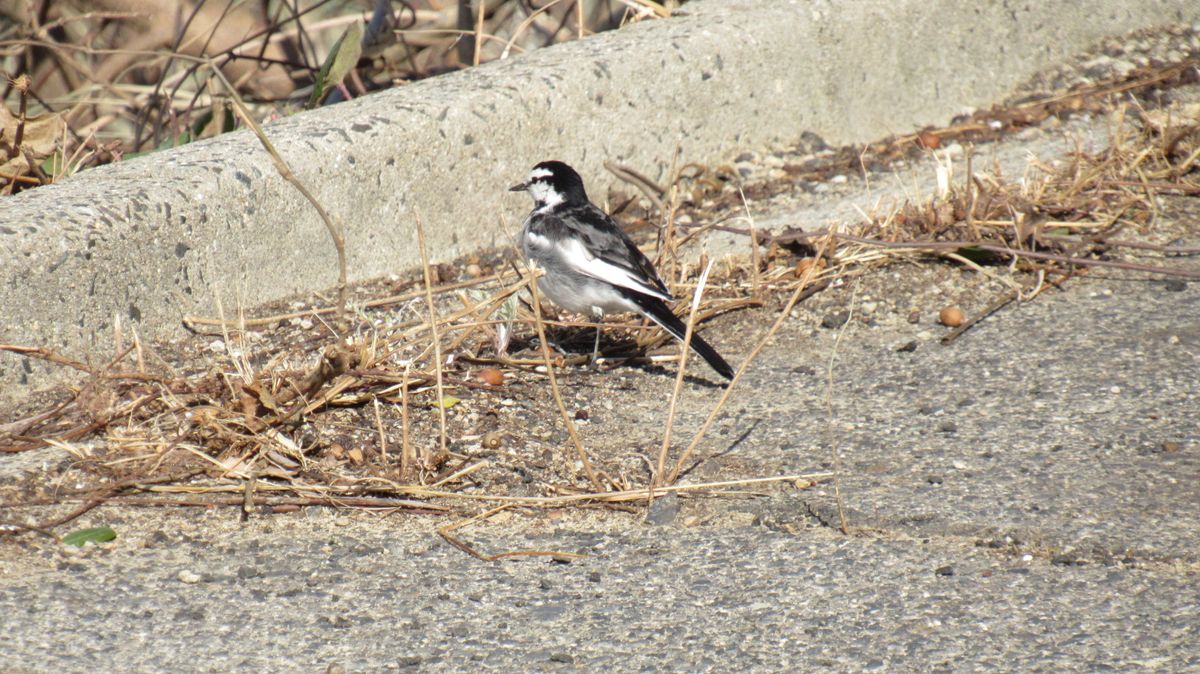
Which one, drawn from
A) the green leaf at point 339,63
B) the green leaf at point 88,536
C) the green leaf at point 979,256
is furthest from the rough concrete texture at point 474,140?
the green leaf at point 979,256

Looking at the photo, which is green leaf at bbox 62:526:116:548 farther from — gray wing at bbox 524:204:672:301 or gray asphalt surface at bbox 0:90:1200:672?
gray wing at bbox 524:204:672:301

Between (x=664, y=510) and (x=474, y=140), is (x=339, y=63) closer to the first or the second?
(x=474, y=140)

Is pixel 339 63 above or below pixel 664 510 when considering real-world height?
above

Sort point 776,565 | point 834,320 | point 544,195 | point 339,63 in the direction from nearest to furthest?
1. point 776,565
2. point 834,320
3. point 544,195
4. point 339,63

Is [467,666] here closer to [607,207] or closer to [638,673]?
[638,673]

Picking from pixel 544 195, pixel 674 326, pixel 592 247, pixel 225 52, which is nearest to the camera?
pixel 674 326

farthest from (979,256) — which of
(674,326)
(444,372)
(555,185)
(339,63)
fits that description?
(339,63)

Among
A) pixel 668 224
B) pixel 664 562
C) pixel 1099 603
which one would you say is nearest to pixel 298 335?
pixel 668 224

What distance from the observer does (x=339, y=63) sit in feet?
17.5

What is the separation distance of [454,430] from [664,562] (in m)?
0.92

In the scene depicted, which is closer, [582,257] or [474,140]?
[582,257]

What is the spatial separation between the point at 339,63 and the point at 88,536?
2.89 meters

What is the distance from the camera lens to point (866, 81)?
5.75m

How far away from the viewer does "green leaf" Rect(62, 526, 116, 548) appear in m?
2.86
